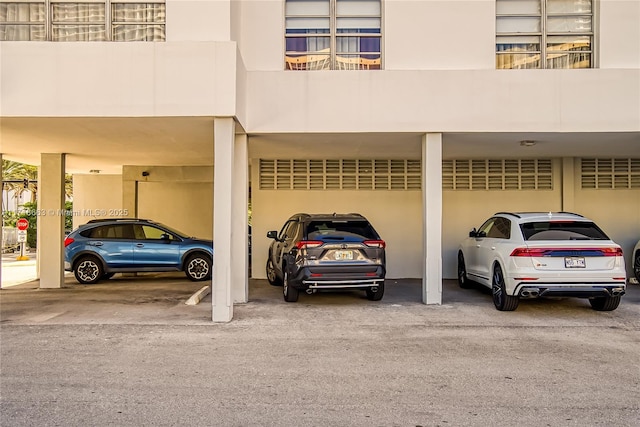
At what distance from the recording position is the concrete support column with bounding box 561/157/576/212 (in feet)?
42.3

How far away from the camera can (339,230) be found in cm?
908

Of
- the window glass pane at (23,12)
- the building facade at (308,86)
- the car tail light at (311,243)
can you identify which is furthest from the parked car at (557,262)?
Answer: the window glass pane at (23,12)

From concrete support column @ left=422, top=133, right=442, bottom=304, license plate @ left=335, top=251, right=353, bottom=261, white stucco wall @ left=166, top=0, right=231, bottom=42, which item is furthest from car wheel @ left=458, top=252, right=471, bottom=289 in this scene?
white stucco wall @ left=166, top=0, right=231, bottom=42

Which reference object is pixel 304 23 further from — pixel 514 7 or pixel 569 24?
pixel 569 24

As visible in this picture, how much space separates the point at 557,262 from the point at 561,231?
67cm

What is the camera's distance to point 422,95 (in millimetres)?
9266

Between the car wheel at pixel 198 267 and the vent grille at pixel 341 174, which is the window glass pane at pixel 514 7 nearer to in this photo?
the vent grille at pixel 341 174

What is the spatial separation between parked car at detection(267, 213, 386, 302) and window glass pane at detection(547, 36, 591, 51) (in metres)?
4.98

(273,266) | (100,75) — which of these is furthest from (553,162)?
(100,75)

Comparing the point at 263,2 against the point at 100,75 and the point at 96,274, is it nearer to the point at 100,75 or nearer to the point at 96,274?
the point at 100,75

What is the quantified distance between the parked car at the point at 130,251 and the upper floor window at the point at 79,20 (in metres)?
5.35

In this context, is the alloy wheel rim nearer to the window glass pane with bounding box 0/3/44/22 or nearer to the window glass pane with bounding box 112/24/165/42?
the window glass pane with bounding box 112/24/165/42

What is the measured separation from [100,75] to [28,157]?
21.4ft

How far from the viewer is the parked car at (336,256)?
877 cm
